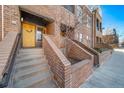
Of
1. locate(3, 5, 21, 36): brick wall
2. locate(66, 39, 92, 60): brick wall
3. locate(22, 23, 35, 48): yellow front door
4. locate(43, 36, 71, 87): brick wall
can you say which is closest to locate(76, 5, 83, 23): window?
locate(66, 39, 92, 60): brick wall

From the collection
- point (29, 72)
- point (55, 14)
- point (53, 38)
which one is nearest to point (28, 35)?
point (53, 38)

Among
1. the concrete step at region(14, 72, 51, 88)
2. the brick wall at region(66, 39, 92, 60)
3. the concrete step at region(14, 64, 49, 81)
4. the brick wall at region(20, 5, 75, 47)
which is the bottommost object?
the concrete step at region(14, 72, 51, 88)

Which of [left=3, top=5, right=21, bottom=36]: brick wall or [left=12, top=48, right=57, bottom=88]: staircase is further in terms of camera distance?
[left=3, top=5, right=21, bottom=36]: brick wall

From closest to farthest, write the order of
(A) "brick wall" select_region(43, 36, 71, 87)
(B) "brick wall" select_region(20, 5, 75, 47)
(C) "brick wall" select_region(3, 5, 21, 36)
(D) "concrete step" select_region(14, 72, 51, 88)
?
(D) "concrete step" select_region(14, 72, 51, 88)
(A) "brick wall" select_region(43, 36, 71, 87)
(C) "brick wall" select_region(3, 5, 21, 36)
(B) "brick wall" select_region(20, 5, 75, 47)

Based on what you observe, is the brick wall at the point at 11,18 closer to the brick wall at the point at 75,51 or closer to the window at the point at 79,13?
the brick wall at the point at 75,51

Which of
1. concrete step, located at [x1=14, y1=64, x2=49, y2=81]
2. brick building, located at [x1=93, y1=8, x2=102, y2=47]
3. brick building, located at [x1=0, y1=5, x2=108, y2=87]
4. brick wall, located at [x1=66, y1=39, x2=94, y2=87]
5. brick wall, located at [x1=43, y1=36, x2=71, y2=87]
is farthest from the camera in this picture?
brick building, located at [x1=93, y1=8, x2=102, y2=47]

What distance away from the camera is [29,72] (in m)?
3.70

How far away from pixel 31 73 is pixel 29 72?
3.3 inches

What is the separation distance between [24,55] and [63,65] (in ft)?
7.01

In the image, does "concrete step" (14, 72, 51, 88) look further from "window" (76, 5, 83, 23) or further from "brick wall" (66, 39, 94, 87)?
"window" (76, 5, 83, 23)

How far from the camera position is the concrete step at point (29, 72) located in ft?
11.0

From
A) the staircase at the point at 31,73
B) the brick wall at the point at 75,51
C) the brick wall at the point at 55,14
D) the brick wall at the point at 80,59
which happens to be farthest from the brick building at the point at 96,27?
the staircase at the point at 31,73

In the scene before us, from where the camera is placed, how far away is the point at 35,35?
903 cm

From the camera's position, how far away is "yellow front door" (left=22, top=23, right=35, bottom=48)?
26.5 feet
